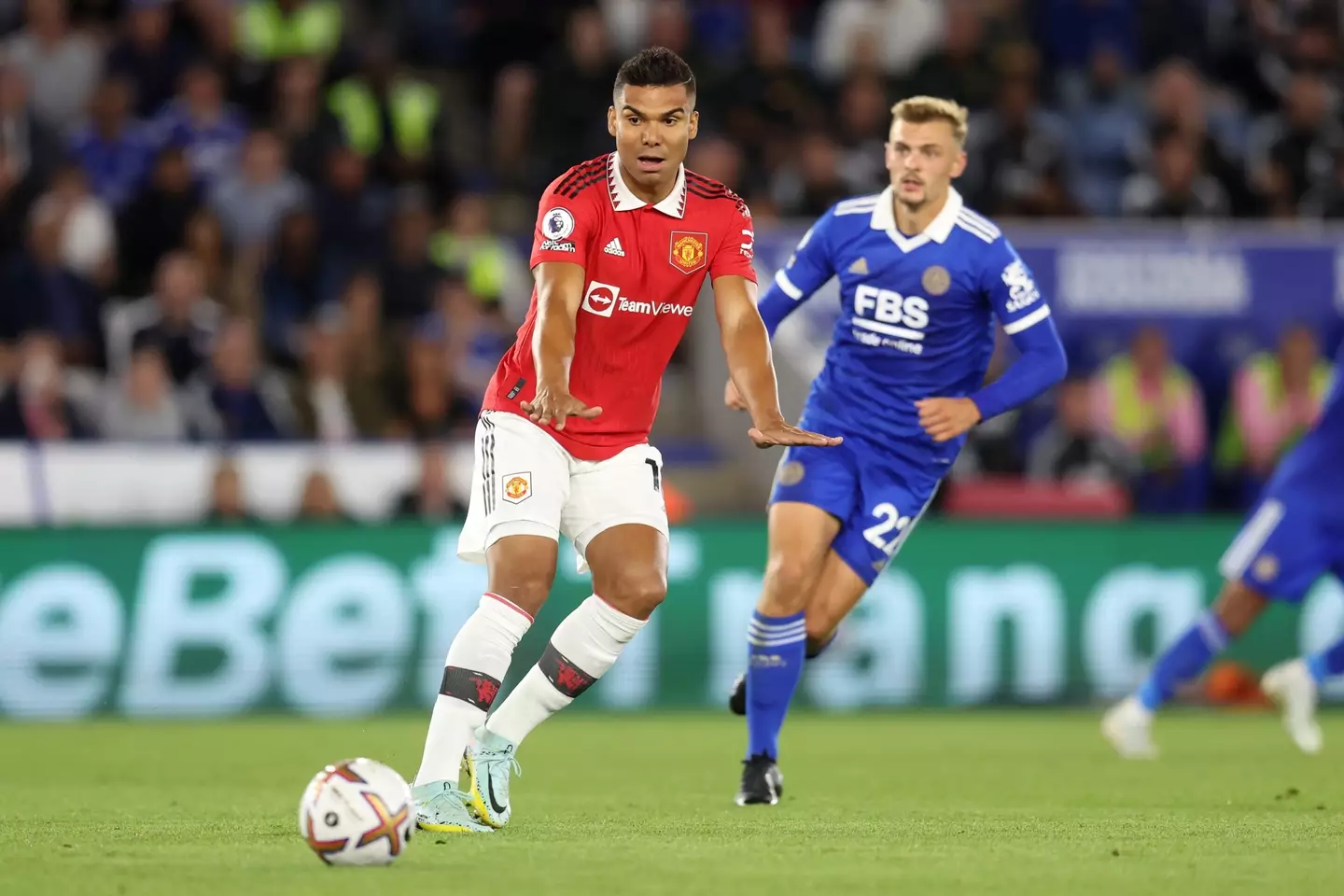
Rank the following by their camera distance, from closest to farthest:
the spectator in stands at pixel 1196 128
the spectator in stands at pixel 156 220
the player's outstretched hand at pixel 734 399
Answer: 1. the player's outstretched hand at pixel 734 399
2. the spectator in stands at pixel 156 220
3. the spectator in stands at pixel 1196 128

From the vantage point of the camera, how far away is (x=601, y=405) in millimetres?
7145

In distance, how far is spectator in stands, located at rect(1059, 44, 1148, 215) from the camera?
18.6 meters

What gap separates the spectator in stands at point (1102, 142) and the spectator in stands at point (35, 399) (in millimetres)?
9201

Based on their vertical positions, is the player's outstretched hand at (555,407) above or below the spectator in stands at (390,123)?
below

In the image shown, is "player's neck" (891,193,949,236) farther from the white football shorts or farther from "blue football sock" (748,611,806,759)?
the white football shorts

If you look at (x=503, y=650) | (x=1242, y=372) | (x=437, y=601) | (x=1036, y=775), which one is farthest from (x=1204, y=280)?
(x=503, y=650)

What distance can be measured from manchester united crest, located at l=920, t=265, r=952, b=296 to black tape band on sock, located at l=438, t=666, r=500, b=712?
114 inches

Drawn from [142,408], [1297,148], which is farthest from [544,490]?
[1297,148]

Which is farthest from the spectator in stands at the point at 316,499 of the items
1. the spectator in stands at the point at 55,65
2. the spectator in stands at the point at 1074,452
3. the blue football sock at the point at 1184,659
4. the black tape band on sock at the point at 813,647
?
the black tape band on sock at the point at 813,647

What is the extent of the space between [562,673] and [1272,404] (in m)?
10.8

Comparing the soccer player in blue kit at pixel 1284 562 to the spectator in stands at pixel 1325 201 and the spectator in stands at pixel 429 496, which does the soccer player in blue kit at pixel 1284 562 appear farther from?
the spectator in stands at pixel 1325 201

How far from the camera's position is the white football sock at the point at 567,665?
709 centimetres

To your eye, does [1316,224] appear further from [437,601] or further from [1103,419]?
[437,601]

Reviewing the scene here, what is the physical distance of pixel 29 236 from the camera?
14.8 m
